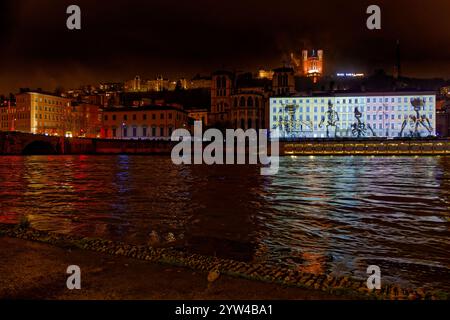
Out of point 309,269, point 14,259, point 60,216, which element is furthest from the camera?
point 60,216

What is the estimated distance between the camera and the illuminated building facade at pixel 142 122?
107 m

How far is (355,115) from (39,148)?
8382cm

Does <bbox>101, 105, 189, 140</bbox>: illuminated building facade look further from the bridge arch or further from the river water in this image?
the river water

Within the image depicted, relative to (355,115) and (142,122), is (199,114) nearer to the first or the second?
(142,122)

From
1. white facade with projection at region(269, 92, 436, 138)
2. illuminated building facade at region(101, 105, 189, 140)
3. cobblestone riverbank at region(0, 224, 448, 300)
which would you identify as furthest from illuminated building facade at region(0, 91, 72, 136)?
cobblestone riverbank at region(0, 224, 448, 300)

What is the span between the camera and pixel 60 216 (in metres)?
11.8

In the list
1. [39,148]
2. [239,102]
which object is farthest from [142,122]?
[239,102]

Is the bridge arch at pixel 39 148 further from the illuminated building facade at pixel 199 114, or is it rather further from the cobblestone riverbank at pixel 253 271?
the cobblestone riverbank at pixel 253 271

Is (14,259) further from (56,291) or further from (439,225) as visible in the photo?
(439,225)

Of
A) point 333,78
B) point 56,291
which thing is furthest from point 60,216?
point 333,78

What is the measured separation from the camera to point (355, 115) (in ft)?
382

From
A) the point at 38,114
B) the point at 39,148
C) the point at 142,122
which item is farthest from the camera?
the point at 38,114
